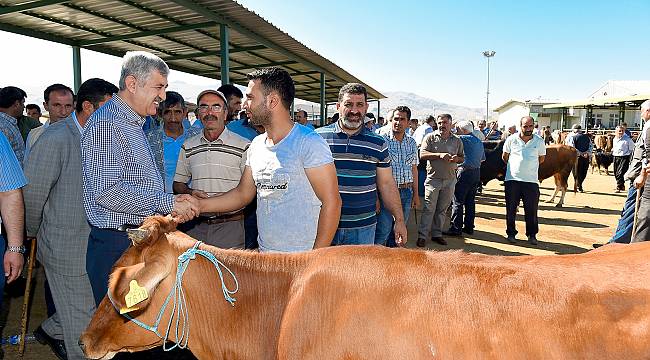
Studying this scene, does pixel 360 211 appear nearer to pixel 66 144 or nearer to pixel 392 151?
pixel 66 144

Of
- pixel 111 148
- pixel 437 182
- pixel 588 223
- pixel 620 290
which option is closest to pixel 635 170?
pixel 437 182

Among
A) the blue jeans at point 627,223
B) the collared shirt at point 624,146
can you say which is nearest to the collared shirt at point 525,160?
the blue jeans at point 627,223

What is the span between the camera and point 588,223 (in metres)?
10.4

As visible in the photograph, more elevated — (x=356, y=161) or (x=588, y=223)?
(x=356, y=161)

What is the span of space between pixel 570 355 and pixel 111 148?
2.26m

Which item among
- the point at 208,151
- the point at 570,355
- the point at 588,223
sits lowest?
the point at 588,223

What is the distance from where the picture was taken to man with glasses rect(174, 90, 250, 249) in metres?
3.74

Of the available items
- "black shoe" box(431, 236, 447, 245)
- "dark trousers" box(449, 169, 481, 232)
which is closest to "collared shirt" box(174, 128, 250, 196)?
"black shoe" box(431, 236, 447, 245)

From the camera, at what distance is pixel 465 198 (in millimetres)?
9031

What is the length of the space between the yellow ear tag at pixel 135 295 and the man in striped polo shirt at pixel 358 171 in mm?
2191

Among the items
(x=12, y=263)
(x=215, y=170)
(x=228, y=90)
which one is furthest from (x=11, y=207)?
(x=228, y=90)

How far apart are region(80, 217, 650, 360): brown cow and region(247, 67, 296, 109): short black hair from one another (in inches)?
39.8

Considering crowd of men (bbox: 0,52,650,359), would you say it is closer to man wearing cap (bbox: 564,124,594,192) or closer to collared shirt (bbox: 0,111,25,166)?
collared shirt (bbox: 0,111,25,166)

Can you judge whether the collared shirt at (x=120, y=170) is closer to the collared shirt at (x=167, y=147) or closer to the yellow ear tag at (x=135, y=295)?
the yellow ear tag at (x=135, y=295)
